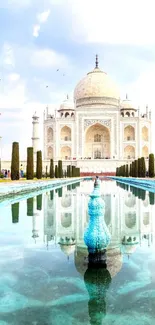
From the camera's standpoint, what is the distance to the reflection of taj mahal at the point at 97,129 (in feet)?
96.3

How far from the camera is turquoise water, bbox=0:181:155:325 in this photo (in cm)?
146

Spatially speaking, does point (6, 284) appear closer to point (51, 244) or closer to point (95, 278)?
point (95, 278)

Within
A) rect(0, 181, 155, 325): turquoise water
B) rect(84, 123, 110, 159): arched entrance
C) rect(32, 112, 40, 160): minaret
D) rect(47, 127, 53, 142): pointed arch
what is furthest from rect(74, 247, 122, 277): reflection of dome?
rect(84, 123, 110, 159): arched entrance

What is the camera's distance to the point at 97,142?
31.8 metres

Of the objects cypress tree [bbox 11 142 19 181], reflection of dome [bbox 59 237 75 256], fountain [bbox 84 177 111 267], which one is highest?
cypress tree [bbox 11 142 19 181]

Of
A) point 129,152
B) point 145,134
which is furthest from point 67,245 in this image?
point 145,134

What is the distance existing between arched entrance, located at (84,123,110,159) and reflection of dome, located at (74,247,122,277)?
2859 cm

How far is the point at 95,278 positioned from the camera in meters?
1.91

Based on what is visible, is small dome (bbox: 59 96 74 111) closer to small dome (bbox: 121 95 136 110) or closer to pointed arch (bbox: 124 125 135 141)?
small dome (bbox: 121 95 136 110)

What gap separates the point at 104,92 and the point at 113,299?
3072 centimetres

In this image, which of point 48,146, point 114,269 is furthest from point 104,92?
point 114,269

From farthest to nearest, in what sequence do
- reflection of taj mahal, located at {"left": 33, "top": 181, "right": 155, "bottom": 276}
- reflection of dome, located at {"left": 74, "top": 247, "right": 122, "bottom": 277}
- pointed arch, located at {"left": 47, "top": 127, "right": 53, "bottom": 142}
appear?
pointed arch, located at {"left": 47, "top": 127, "right": 53, "bottom": 142}
reflection of taj mahal, located at {"left": 33, "top": 181, "right": 155, "bottom": 276}
reflection of dome, located at {"left": 74, "top": 247, "right": 122, "bottom": 277}

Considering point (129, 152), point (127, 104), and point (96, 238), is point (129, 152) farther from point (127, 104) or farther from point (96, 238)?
point (96, 238)

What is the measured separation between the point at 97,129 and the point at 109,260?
29871 mm
